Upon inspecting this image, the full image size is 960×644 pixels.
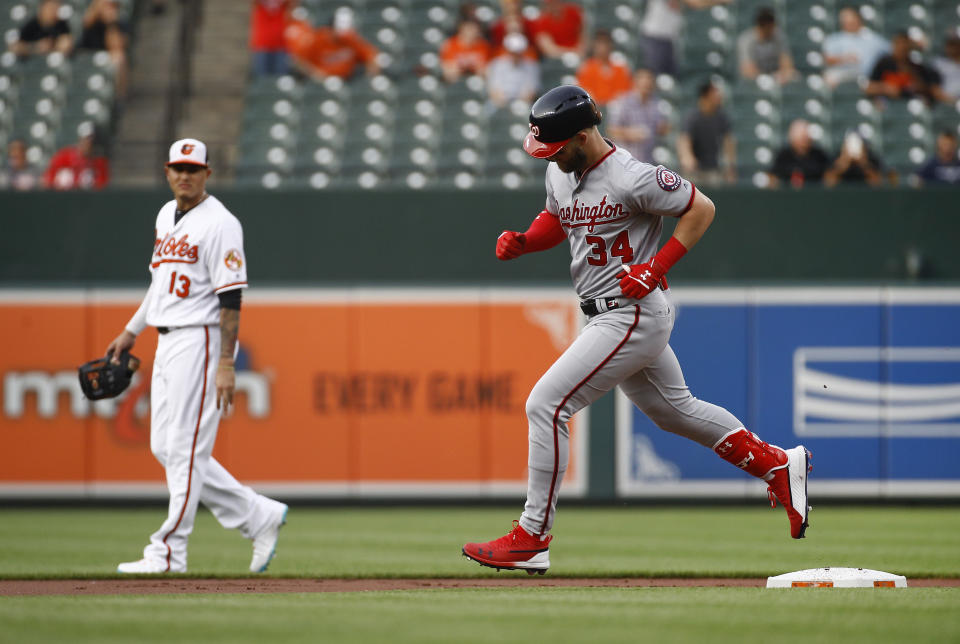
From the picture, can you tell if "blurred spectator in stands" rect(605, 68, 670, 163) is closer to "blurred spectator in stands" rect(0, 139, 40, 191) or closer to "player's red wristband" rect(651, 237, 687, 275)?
"blurred spectator in stands" rect(0, 139, 40, 191)

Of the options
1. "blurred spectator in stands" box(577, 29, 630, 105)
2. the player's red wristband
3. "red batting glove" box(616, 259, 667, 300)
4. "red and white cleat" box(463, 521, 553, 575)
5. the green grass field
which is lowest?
the green grass field

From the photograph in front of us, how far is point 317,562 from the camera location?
7.04m

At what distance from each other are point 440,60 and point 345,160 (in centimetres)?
177

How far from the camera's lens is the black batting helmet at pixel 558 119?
209 inches

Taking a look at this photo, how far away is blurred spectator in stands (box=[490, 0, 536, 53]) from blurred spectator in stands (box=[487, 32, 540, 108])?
0.25 metres

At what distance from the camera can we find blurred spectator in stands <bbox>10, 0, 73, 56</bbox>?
1373cm

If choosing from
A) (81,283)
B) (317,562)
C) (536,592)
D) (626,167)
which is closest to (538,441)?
(536,592)

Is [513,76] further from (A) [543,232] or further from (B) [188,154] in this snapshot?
(A) [543,232]

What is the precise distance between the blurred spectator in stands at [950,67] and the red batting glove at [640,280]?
840 centimetres

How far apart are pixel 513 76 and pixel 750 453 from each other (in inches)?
311

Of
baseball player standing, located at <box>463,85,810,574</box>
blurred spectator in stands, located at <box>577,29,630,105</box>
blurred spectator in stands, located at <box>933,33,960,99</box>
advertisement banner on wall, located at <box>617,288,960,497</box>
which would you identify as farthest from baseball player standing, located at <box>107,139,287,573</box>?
blurred spectator in stands, located at <box>933,33,960,99</box>

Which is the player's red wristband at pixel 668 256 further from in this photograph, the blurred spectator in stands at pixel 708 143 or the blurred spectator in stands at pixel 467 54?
the blurred spectator in stands at pixel 467 54

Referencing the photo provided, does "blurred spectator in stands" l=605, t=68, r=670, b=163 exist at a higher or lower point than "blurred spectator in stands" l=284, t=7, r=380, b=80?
lower

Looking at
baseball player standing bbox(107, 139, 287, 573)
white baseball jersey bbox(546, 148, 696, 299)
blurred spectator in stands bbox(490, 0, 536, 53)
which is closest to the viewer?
white baseball jersey bbox(546, 148, 696, 299)
